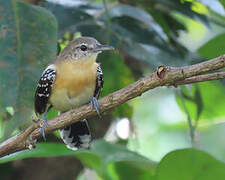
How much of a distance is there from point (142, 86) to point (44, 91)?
1145 mm

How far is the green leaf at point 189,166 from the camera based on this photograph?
8.32 ft

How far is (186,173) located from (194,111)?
1.18m

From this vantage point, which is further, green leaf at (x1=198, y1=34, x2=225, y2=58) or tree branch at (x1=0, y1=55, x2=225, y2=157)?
green leaf at (x1=198, y1=34, x2=225, y2=58)

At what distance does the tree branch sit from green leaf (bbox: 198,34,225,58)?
0.92 m

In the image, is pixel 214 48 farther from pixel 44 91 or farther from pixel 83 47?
pixel 44 91

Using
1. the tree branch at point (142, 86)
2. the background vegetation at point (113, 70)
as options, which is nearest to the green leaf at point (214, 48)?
the background vegetation at point (113, 70)

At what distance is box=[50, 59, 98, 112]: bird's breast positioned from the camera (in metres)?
3.30

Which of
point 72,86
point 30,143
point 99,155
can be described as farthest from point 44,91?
point 30,143

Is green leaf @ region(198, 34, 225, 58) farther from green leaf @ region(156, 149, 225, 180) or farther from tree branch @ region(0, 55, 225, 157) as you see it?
tree branch @ region(0, 55, 225, 157)

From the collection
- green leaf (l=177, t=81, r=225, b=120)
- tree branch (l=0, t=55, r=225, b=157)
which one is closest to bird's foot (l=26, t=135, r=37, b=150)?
tree branch (l=0, t=55, r=225, b=157)

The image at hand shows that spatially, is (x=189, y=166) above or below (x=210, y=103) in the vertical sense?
below

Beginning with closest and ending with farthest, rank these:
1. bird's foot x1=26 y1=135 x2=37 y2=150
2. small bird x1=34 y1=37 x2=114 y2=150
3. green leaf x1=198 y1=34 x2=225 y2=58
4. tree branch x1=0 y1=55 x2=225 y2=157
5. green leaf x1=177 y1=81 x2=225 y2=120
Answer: tree branch x1=0 y1=55 x2=225 y2=157 → bird's foot x1=26 y1=135 x2=37 y2=150 → green leaf x1=198 y1=34 x2=225 y2=58 → small bird x1=34 y1=37 x2=114 y2=150 → green leaf x1=177 y1=81 x2=225 y2=120

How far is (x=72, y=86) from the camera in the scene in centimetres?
333

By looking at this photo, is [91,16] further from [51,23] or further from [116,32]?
[51,23]
